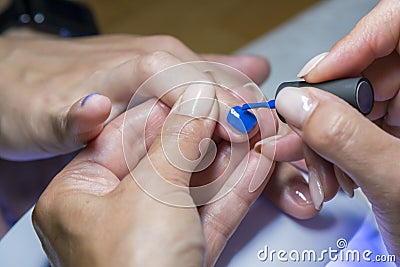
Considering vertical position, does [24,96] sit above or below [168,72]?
below

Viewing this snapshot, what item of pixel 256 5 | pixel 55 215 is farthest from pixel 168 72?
pixel 256 5

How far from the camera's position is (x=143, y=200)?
0.47 m

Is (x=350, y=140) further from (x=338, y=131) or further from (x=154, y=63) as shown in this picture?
(x=154, y=63)

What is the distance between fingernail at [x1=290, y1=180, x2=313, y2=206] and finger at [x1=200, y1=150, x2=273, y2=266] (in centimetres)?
4

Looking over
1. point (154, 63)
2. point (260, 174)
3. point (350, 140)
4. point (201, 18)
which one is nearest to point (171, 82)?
point (154, 63)

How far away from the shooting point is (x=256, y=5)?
57.9 inches

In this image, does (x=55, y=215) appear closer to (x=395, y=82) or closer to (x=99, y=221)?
(x=99, y=221)

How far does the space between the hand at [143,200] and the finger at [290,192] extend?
0.04 meters

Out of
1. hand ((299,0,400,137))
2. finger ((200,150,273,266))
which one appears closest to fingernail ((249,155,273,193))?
finger ((200,150,273,266))

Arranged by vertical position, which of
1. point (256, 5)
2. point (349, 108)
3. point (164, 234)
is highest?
point (349, 108)

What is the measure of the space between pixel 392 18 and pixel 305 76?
0.11 metres

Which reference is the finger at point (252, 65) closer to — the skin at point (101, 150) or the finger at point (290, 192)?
the skin at point (101, 150)

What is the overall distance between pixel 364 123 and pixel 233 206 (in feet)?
0.66

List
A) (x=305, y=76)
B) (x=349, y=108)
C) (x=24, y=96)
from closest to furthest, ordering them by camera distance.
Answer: (x=349, y=108), (x=305, y=76), (x=24, y=96)
